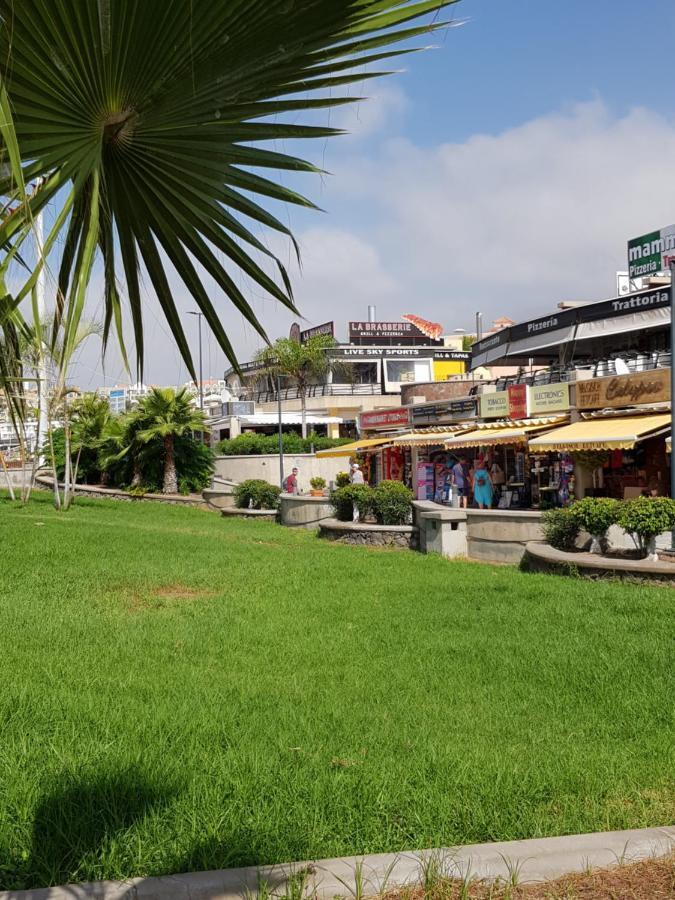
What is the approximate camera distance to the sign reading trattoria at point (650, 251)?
37.1 meters

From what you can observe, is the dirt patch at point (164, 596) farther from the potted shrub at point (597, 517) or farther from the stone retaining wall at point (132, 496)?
the stone retaining wall at point (132, 496)

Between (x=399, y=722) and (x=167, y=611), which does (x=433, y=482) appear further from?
(x=399, y=722)

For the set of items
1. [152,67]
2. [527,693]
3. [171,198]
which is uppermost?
[152,67]

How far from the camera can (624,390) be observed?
21344 millimetres

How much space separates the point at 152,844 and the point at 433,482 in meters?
27.1

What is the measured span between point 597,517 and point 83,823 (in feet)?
37.2

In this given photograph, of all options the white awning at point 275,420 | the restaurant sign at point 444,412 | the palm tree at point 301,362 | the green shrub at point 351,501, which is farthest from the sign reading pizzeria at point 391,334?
the green shrub at point 351,501

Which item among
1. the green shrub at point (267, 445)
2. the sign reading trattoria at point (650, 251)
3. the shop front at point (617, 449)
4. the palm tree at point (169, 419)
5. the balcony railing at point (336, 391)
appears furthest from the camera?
the balcony railing at point (336, 391)

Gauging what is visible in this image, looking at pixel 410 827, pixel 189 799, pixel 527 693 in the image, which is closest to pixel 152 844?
pixel 189 799

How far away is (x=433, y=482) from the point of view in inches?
1189

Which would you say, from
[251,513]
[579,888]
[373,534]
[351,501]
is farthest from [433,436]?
[579,888]

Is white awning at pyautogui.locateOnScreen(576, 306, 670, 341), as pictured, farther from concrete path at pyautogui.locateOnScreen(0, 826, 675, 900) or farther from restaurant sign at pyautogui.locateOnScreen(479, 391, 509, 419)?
concrete path at pyautogui.locateOnScreen(0, 826, 675, 900)

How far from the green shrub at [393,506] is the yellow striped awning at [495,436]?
331 centimetres

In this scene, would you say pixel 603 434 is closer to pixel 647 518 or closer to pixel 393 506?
pixel 393 506
